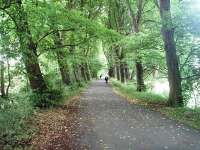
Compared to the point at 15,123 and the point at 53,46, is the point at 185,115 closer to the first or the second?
the point at 15,123

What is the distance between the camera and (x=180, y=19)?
56.5ft

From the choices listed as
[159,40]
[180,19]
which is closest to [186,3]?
[180,19]

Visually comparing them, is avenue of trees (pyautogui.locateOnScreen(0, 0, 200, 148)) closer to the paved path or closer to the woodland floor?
the woodland floor

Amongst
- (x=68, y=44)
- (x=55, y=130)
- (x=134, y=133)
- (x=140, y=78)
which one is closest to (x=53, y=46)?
(x=68, y=44)

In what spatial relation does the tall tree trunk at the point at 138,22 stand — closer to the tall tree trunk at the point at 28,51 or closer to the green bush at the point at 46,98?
the green bush at the point at 46,98

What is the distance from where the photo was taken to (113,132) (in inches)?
456

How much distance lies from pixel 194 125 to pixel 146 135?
2.40m

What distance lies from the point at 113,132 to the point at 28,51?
15.8ft

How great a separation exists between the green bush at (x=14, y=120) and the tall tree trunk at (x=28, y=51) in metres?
2.05

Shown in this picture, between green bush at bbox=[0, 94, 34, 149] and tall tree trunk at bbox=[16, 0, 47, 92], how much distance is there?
205 cm

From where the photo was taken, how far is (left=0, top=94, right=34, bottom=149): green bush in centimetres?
987

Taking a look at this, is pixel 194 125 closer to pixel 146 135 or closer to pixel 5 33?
pixel 146 135

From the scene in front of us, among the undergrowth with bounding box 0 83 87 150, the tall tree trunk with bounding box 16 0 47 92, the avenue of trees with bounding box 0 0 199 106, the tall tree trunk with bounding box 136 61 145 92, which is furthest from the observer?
the tall tree trunk with bounding box 136 61 145 92

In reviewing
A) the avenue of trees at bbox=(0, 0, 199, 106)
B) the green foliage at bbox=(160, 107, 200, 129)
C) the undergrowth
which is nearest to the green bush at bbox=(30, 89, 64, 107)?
the avenue of trees at bbox=(0, 0, 199, 106)
